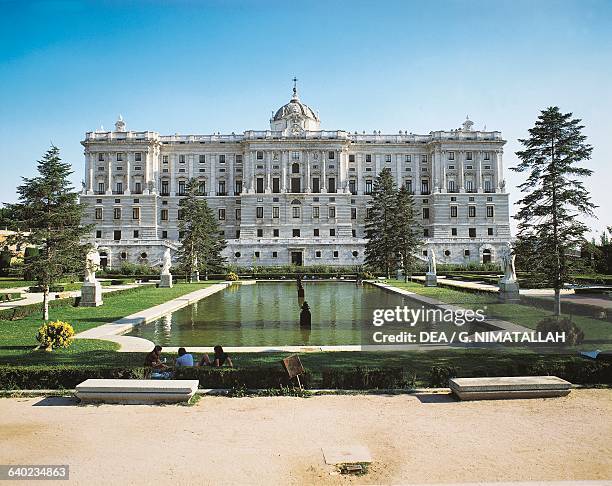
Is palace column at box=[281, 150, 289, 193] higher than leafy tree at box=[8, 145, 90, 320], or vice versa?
palace column at box=[281, 150, 289, 193]

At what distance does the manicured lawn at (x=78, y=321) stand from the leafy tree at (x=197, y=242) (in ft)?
55.6

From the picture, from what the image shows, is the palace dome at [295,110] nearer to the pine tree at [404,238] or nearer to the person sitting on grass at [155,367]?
the pine tree at [404,238]

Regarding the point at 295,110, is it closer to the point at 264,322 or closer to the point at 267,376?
the point at 264,322

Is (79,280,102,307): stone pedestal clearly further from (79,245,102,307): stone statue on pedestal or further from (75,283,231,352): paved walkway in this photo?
(75,283,231,352): paved walkway

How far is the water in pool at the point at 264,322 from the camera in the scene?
17062mm

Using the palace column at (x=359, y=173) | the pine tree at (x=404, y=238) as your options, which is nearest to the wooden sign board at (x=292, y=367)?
the pine tree at (x=404, y=238)

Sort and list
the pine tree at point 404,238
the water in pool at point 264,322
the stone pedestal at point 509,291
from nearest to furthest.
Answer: the water in pool at point 264,322 < the stone pedestal at point 509,291 < the pine tree at point 404,238

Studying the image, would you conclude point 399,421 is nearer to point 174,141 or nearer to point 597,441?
point 597,441

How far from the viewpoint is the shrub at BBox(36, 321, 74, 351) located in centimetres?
1434

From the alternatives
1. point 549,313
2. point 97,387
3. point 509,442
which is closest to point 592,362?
point 509,442

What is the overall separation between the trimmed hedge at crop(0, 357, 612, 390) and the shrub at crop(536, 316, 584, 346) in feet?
17.3

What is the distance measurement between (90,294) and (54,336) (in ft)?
38.9

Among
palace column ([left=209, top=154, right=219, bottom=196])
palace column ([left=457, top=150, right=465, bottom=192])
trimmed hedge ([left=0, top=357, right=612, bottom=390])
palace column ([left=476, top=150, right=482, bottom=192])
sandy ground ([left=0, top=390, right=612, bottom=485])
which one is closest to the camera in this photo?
sandy ground ([left=0, top=390, right=612, bottom=485])

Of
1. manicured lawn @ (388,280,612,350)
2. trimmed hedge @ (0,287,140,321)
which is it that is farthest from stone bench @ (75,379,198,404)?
trimmed hedge @ (0,287,140,321)
